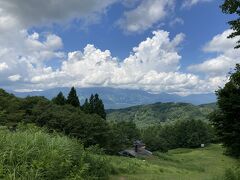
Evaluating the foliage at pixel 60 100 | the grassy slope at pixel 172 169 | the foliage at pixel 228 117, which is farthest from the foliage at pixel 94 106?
the foliage at pixel 228 117

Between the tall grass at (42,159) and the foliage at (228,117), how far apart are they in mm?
26571

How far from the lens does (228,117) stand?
40.8 metres

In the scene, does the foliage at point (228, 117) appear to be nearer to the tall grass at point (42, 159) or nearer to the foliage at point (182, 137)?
the tall grass at point (42, 159)

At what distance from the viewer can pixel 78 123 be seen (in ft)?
212

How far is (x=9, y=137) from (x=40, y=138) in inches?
46.0

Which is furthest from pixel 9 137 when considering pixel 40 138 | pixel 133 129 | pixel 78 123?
pixel 133 129

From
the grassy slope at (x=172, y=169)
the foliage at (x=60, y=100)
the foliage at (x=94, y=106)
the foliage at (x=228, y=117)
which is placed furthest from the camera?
the foliage at (x=94, y=106)

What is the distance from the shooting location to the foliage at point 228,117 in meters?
39.0

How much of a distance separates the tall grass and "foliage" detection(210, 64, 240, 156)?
26.6 meters

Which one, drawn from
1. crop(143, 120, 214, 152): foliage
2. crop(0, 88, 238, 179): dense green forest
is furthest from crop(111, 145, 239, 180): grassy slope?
crop(143, 120, 214, 152): foliage

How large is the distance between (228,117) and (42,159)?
31849 mm

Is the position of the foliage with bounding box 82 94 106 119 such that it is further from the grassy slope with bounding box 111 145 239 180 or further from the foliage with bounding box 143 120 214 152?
the grassy slope with bounding box 111 145 239 180

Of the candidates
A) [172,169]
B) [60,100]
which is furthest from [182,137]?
[172,169]

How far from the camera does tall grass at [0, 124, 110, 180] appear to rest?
456 inches
